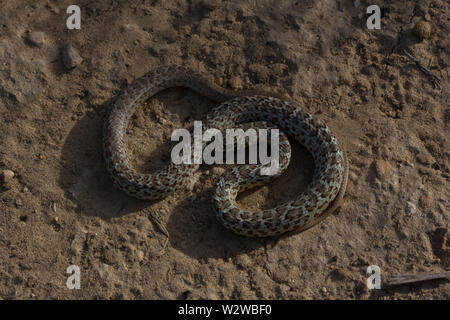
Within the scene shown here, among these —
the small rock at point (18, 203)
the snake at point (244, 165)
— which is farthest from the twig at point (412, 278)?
the small rock at point (18, 203)

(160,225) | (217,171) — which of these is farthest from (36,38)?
(160,225)

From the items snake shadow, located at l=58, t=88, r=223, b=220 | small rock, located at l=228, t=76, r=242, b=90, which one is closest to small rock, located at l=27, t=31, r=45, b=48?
snake shadow, located at l=58, t=88, r=223, b=220

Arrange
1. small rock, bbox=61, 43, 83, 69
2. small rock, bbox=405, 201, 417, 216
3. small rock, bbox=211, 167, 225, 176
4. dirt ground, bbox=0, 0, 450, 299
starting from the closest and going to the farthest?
1. dirt ground, bbox=0, 0, 450, 299
2. small rock, bbox=405, 201, 417, 216
3. small rock, bbox=211, 167, 225, 176
4. small rock, bbox=61, 43, 83, 69

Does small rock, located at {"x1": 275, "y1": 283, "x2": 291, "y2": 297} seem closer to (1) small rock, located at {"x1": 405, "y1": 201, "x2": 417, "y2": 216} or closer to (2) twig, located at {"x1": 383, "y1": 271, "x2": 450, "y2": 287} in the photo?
(2) twig, located at {"x1": 383, "y1": 271, "x2": 450, "y2": 287}

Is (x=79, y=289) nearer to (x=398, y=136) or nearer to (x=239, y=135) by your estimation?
(x=239, y=135)

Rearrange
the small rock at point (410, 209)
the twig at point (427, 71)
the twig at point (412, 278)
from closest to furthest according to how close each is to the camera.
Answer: the twig at point (412, 278) → the small rock at point (410, 209) → the twig at point (427, 71)

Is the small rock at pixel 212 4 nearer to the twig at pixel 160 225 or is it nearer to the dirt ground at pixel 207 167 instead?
the dirt ground at pixel 207 167

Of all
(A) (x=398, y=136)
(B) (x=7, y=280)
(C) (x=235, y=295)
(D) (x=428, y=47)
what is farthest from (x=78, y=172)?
(D) (x=428, y=47)
